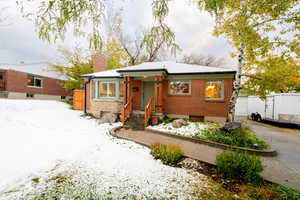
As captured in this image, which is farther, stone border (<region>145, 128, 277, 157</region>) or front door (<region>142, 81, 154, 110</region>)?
front door (<region>142, 81, 154, 110</region>)

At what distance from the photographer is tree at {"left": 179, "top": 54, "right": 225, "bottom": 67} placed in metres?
21.0

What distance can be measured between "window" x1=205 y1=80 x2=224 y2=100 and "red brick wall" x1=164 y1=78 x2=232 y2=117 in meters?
0.23

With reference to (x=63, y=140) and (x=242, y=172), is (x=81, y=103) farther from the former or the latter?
(x=242, y=172)

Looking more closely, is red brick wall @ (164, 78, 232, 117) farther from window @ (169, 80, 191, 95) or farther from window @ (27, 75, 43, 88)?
window @ (27, 75, 43, 88)

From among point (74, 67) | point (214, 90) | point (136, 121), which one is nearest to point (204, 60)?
point (214, 90)

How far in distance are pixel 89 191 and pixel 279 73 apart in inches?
358

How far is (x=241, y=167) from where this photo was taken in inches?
115

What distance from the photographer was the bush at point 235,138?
4.87 meters

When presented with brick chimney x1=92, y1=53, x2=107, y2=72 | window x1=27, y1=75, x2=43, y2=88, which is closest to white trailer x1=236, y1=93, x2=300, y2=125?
brick chimney x1=92, y1=53, x2=107, y2=72

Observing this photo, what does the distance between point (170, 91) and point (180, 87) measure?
801mm

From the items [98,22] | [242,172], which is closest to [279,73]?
[242,172]

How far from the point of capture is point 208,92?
8273mm

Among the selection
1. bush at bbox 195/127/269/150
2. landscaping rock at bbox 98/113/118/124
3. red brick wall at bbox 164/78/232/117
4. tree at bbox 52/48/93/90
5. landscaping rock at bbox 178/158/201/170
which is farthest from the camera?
tree at bbox 52/48/93/90

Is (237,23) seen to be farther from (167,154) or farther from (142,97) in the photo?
(142,97)
